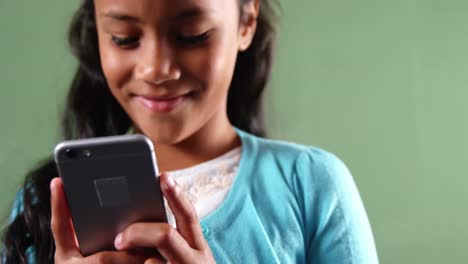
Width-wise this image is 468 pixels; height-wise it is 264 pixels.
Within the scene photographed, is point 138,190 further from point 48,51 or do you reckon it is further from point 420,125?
point 420,125

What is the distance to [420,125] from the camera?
3.30 feet

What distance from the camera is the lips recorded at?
59cm

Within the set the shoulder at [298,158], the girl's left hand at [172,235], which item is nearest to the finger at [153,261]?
the girl's left hand at [172,235]

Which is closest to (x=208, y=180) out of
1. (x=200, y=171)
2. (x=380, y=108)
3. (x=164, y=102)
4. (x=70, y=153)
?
(x=200, y=171)

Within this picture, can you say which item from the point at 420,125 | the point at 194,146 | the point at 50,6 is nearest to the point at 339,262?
the point at 194,146

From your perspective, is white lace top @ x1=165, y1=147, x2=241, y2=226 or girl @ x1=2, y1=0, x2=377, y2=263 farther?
white lace top @ x1=165, y1=147, x2=241, y2=226

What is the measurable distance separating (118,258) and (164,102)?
0.56ft

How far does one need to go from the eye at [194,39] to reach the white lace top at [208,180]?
0.15m

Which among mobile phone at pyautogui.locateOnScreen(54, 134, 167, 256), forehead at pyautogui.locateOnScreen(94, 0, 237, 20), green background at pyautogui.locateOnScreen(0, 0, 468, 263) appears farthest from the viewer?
green background at pyautogui.locateOnScreen(0, 0, 468, 263)

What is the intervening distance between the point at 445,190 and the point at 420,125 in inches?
5.0

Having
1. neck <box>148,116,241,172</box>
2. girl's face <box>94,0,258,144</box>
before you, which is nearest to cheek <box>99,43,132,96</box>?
girl's face <box>94,0,258,144</box>

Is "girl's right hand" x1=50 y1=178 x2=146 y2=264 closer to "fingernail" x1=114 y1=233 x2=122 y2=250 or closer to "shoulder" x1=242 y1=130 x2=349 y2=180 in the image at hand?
"fingernail" x1=114 y1=233 x2=122 y2=250

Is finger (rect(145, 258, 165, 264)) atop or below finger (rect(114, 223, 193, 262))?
below

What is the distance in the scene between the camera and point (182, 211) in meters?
0.48
